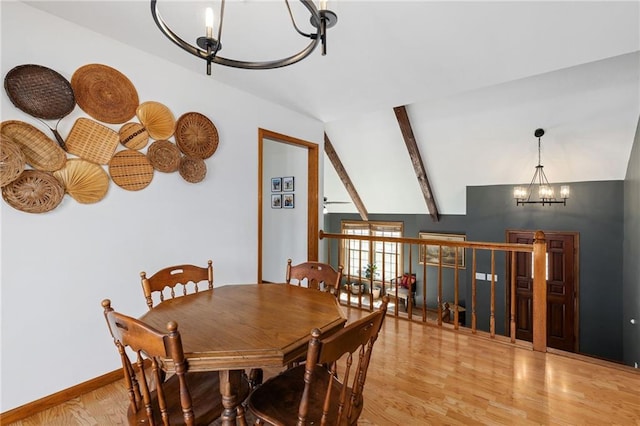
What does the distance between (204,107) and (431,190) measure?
507cm

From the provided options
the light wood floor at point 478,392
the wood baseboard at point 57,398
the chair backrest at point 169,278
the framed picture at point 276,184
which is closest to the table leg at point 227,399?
the chair backrest at point 169,278

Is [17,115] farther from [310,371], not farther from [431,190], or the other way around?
[431,190]

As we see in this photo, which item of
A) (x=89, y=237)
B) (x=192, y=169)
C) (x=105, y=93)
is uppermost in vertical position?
(x=105, y=93)

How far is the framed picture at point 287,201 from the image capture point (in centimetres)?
443

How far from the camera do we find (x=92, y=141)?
2.01m

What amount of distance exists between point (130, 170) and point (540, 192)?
608 centimetres

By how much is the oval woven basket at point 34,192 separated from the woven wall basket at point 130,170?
33 centimetres

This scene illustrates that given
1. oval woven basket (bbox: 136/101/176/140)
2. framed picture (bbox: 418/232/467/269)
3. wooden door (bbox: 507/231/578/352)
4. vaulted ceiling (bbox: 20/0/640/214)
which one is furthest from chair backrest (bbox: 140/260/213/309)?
wooden door (bbox: 507/231/578/352)

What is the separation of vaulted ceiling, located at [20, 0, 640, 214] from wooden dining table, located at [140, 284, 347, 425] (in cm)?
172

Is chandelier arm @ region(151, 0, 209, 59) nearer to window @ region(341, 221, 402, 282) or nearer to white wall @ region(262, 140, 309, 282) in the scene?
white wall @ region(262, 140, 309, 282)

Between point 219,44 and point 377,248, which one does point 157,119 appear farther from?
point 377,248

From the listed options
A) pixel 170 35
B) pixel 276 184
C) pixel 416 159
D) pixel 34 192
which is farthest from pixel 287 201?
pixel 170 35

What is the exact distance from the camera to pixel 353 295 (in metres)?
8.48

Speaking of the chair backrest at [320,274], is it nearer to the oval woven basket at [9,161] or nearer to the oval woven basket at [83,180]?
the oval woven basket at [83,180]
